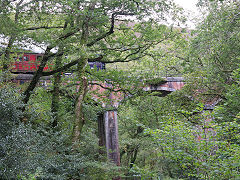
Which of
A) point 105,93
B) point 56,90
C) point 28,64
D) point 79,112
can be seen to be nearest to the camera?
point 79,112

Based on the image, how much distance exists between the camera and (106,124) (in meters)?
13.1

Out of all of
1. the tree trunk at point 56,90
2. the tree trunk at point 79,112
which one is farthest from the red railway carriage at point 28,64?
the tree trunk at point 79,112

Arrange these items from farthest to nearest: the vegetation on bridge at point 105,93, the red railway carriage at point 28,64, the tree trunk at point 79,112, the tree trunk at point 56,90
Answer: the tree trunk at point 56,90
the red railway carriage at point 28,64
the tree trunk at point 79,112
the vegetation on bridge at point 105,93

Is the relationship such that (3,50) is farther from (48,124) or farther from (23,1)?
(48,124)

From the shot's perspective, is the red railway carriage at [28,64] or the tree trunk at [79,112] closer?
the tree trunk at [79,112]

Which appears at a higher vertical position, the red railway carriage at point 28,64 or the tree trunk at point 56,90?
the red railway carriage at point 28,64

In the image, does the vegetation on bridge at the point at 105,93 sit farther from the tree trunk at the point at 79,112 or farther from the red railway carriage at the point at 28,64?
the red railway carriage at the point at 28,64

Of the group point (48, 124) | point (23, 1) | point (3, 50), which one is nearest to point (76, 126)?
point (48, 124)

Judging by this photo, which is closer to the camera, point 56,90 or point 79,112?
point 79,112

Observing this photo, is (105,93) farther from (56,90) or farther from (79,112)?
(79,112)

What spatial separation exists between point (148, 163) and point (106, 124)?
6.33 meters

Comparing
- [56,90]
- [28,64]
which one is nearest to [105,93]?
[56,90]

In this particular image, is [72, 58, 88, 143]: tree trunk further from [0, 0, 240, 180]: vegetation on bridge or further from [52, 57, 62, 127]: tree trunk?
[52, 57, 62, 127]: tree trunk

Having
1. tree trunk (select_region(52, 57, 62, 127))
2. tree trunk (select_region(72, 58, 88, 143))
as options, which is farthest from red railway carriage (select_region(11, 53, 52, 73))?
tree trunk (select_region(72, 58, 88, 143))
